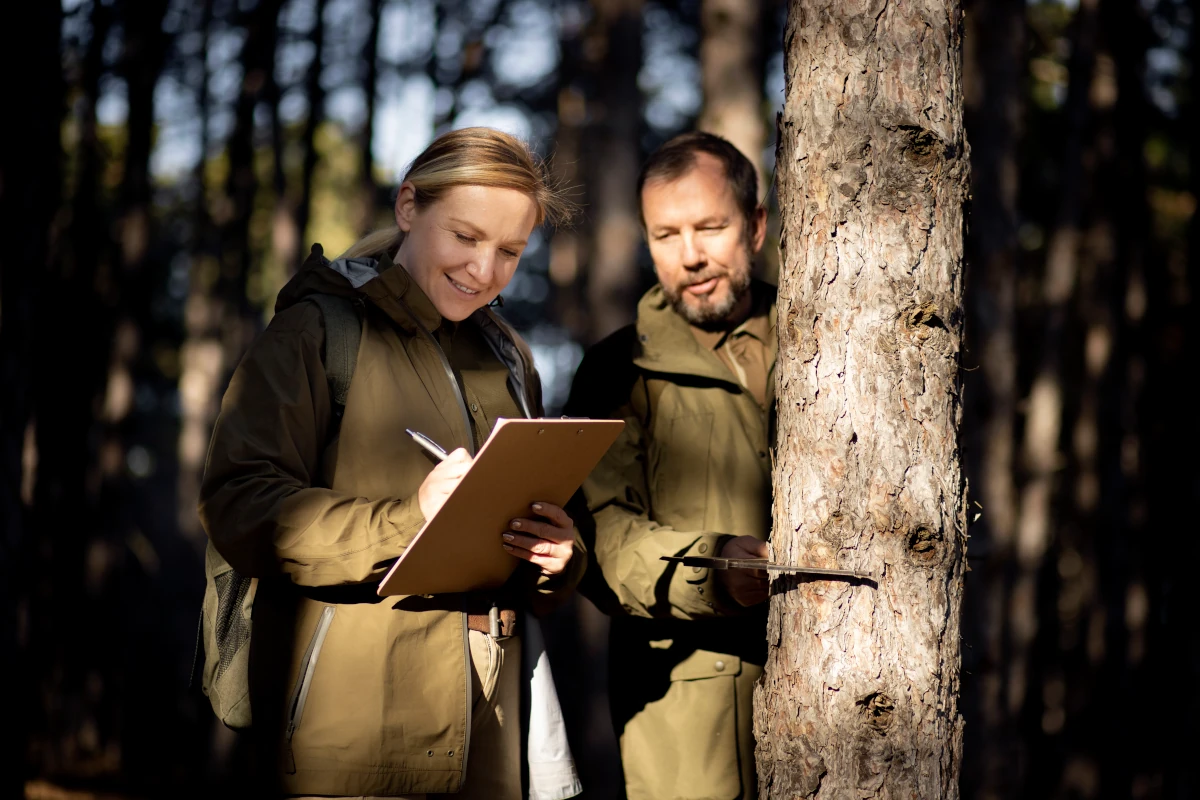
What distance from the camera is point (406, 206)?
9.47 ft

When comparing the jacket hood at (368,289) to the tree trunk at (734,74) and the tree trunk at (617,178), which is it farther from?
the tree trunk at (617,178)

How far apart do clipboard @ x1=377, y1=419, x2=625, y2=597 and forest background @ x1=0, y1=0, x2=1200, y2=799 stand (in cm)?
118

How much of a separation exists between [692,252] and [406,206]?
0.95 metres

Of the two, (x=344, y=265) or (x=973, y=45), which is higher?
(x=973, y=45)

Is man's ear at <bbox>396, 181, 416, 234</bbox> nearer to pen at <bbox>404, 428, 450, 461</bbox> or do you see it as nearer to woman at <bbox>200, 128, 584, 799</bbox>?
woman at <bbox>200, 128, 584, 799</bbox>

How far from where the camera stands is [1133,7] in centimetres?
1045

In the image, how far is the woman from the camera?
94.8 inches

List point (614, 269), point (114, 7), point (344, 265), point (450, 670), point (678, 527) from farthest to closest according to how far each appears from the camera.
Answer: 1. point (114, 7)
2. point (614, 269)
3. point (678, 527)
4. point (344, 265)
5. point (450, 670)

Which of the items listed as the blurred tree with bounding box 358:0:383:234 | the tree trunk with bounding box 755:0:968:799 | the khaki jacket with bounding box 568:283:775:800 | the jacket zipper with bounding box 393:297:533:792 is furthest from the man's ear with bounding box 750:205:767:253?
the blurred tree with bounding box 358:0:383:234

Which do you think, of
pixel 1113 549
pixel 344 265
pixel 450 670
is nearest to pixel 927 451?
pixel 450 670

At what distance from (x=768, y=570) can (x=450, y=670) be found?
2.57 ft

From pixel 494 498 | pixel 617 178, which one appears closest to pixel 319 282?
pixel 494 498

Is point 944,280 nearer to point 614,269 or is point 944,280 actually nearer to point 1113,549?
point 614,269

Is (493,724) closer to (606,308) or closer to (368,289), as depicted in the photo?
(368,289)
